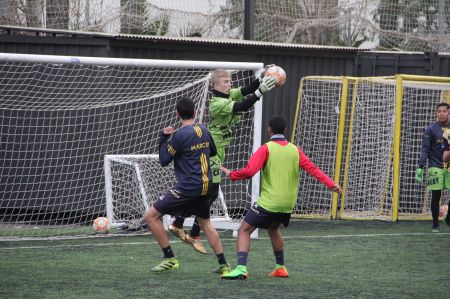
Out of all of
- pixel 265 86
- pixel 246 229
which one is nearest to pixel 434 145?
pixel 265 86

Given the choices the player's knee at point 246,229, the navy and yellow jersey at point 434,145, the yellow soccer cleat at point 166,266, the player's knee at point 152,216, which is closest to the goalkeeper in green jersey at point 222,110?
the yellow soccer cleat at point 166,266

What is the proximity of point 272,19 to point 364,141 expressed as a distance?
2.78 metres

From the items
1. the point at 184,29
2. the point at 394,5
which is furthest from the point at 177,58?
the point at 394,5

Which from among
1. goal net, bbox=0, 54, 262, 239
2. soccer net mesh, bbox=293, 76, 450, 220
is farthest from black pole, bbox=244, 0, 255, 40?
goal net, bbox=0, 54, 262, 239

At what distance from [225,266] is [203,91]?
5.46 meters

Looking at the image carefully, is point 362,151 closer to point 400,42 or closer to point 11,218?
point 400,42

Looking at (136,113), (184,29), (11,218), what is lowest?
(11,218)

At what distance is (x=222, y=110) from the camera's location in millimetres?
11398

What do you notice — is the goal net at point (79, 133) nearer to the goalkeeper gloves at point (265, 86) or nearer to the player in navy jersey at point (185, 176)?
the goalkeeper gloves at point (265, 86)

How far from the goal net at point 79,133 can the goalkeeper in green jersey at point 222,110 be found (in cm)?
296

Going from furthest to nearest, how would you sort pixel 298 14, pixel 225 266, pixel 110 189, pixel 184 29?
Answer: pixel 298 14, pixel 184 29, pixel 110 189, pixel 225 266

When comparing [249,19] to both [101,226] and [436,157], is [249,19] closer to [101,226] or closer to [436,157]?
[436,157]

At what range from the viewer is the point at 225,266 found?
9352mm

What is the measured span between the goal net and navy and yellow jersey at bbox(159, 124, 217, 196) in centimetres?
508
